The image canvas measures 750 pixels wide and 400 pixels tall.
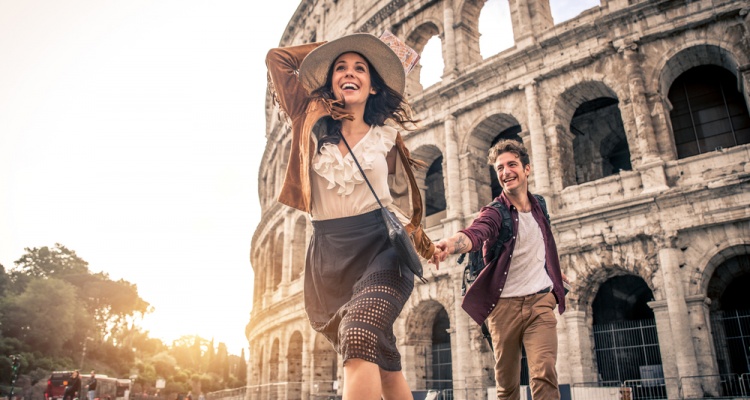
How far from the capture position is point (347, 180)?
8.05ft

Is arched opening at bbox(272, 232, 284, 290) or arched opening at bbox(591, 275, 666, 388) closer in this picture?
arched opening at bbox(591, 275, 666, 388)

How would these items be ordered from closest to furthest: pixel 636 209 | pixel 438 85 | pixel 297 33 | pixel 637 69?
pixel 636 209 < pixel 637 69 < pixel 438 85 < pixel 297 33

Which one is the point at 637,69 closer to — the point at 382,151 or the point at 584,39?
the point at 584,39

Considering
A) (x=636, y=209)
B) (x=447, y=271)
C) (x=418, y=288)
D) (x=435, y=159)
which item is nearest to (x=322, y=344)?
(x=418, y=288)

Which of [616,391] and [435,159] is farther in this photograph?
[435,159]

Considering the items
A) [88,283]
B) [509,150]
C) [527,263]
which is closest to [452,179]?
[509,150]

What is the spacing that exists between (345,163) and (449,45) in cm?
1383

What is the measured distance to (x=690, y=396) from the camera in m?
9.20

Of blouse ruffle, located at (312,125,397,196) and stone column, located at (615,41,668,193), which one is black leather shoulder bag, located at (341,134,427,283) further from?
stone column, located at (615,41,668,193)

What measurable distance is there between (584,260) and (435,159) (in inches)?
264

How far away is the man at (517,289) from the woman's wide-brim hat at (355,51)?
0.99 meters

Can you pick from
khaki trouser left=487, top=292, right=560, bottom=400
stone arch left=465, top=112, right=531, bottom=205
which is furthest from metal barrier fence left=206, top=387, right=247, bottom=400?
khaki trouser left=487, top=292, right=560, bottom=400

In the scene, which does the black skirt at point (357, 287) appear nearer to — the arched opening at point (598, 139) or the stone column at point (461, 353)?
the stone column at point (461, 353)

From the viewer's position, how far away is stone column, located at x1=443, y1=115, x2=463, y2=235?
1362 cm
